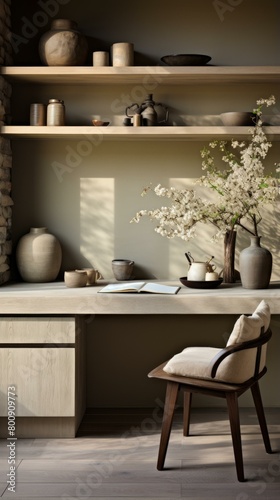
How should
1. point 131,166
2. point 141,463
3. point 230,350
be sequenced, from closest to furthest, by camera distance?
point 230,350, point 141,463, point 131,166

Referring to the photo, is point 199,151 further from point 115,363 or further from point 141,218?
point 115,363

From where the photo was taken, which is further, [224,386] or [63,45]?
[63,45]

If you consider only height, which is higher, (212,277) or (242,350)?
(212,277)

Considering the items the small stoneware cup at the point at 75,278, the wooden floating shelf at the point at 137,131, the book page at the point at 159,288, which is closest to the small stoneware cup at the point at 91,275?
the small stoneware cup at the point at 75,278

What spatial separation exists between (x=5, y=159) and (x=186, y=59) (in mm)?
1295

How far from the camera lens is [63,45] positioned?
167 inches

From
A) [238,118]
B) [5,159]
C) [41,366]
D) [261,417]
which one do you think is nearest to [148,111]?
[238,118]

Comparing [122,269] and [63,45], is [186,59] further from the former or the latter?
[122,269]

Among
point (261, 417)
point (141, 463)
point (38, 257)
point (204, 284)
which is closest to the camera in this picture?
point (141, 463)

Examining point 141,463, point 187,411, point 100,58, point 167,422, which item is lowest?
point 141,463

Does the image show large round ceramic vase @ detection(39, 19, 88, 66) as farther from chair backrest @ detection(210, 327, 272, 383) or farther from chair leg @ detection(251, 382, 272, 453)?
chair leg @ detection(251, 382, 272, 453)

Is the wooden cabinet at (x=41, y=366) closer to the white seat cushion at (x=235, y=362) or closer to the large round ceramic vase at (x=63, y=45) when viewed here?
the white seat cushion at (x=235, y=362)

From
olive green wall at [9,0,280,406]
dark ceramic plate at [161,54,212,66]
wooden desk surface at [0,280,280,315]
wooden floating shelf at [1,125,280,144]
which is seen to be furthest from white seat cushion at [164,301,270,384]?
dark ceramic plate at [161,54,212,66]

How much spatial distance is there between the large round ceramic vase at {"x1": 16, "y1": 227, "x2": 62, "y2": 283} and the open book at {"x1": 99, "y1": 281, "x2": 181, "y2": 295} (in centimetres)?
45
